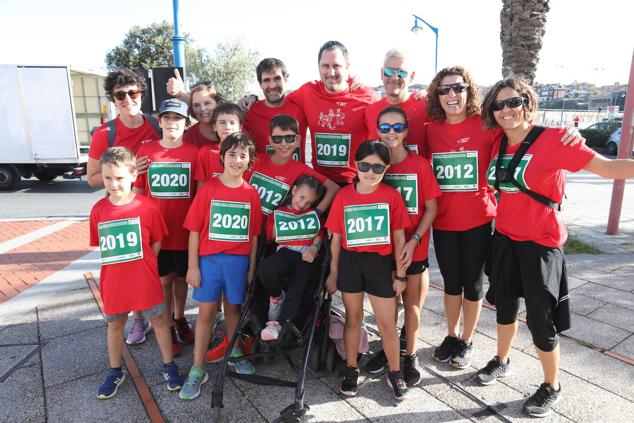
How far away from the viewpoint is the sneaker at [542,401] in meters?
2.60

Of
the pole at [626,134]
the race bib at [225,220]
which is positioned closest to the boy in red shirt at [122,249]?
the race bib at [225,220]

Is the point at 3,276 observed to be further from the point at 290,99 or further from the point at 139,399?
the point at 290,99

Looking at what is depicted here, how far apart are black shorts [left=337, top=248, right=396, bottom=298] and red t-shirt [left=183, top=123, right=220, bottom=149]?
4.90 ft

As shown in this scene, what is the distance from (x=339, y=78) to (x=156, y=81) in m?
2.96

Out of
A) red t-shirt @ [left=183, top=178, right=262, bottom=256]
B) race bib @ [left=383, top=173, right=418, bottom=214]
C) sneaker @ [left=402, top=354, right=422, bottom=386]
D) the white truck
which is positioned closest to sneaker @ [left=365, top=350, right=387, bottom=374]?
sneaker @ [left=402, top=354, right=422, bottom=386]

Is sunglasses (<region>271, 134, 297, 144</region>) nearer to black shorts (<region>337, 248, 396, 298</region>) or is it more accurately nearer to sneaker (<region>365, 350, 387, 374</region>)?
black shorts (<region>337, 248, 396, 298</region>)

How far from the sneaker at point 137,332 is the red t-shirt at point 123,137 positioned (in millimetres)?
1419

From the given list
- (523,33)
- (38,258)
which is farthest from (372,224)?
(38,258)

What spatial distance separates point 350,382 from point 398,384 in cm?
32

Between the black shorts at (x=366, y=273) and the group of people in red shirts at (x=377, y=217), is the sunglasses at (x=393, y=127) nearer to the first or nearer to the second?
the group of people in red shirts at (x=377, y=217)

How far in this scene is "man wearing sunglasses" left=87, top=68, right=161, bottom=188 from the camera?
10.4 feet

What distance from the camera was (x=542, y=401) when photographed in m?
2.63

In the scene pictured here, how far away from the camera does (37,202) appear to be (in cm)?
959

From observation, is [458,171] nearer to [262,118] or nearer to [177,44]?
[262,118]
